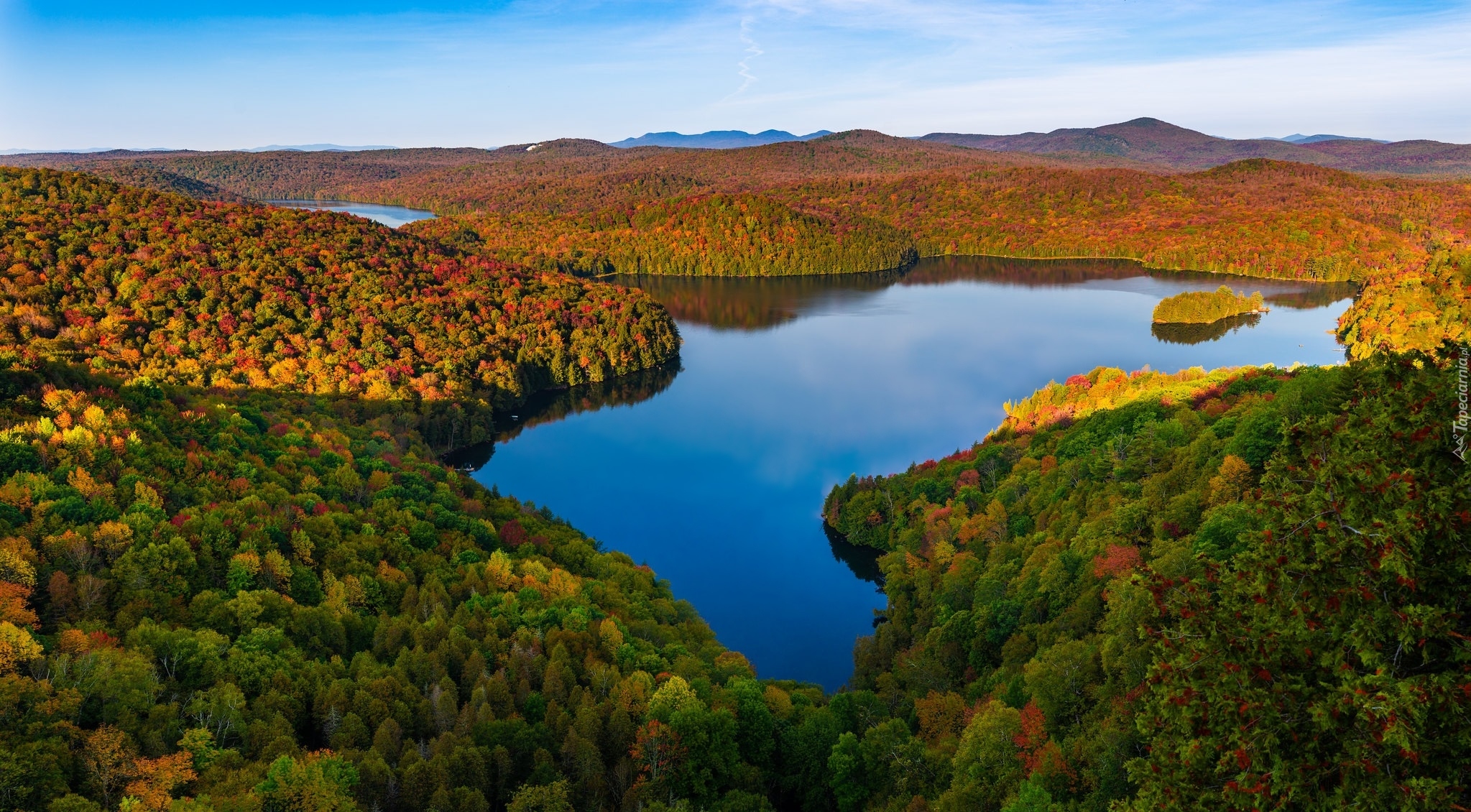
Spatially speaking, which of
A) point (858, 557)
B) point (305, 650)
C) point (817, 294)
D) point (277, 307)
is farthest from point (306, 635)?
point (817, 294)

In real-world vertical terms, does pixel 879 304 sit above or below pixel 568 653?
above

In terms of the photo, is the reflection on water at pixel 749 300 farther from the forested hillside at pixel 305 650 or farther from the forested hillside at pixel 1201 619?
the forested hillside at pixel 305 650

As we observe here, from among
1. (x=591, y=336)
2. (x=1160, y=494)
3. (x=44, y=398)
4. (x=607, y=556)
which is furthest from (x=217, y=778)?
(x=591, y=336)

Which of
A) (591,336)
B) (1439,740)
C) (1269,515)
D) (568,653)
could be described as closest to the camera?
(1439,740)

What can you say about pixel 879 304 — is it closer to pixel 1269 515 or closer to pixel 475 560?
pixel 475 560

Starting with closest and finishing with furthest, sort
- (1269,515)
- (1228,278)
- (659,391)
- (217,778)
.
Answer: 1. (1269,515)
2. (217,778)
3. (659,391)
4. (1228,278)

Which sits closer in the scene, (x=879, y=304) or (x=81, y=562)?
(x=81, y=562)

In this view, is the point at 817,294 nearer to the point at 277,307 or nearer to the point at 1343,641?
the point at 277,307
